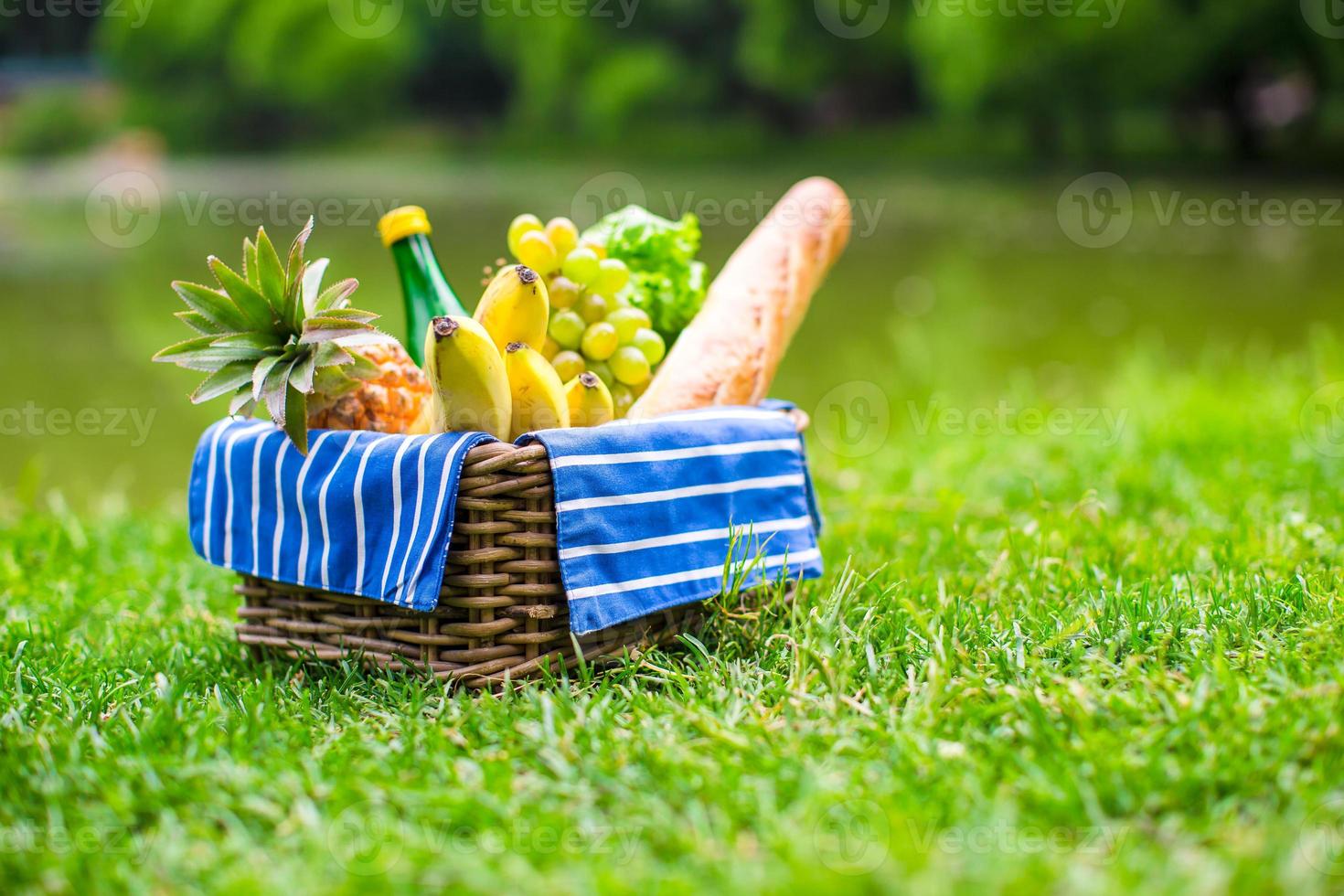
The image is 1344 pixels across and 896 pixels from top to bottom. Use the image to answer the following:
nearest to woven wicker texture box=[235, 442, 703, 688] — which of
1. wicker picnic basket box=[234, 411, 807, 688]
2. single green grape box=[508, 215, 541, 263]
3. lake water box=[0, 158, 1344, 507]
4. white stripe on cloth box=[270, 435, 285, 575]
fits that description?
wicker picnic basket box=[234, 411, 807, 688]

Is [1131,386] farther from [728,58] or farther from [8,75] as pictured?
[8,75]

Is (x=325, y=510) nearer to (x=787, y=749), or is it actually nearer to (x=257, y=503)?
(x=257, y=503)

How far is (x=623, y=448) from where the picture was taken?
1764 mm

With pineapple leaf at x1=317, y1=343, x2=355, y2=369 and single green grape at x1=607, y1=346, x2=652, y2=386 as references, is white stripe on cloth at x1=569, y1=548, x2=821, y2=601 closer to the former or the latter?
single green grape at x1=607, y1=346, x2=652, y2=386

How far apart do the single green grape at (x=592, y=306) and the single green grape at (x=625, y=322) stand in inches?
1.1

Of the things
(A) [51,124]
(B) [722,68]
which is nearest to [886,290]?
(B) [722,68]

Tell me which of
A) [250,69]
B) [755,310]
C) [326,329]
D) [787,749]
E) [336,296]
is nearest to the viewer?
[787,749]

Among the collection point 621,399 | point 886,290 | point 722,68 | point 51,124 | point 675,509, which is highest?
point 51,124

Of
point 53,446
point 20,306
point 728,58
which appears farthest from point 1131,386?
point 728,58

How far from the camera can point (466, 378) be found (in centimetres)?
174

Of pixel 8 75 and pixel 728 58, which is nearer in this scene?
pixel 728 58

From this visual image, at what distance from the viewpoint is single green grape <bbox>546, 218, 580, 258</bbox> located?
214cm

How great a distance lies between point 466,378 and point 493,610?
0.37m

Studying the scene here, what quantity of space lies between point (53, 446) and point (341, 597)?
4.80 metres
